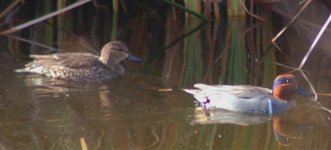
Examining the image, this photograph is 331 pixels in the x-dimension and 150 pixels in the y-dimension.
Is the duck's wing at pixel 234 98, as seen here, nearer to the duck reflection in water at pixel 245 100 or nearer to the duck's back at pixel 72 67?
the duck reflection in water at pixel 245 100

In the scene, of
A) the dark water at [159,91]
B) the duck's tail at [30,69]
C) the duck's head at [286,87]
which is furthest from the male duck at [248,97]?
the duck's tail at [30,69]

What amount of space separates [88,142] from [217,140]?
38.5 inches

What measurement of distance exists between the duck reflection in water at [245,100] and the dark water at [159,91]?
5cm

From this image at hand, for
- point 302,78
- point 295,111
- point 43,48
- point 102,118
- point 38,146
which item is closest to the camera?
point 38,146

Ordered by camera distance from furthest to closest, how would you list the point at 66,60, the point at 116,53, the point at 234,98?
the point at 116,53
the point at 66,60
the point at 234,98

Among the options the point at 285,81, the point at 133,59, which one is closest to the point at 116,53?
the point at 133,59

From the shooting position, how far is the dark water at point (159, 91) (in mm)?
6594

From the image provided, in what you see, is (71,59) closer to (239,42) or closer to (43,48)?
(43,48)

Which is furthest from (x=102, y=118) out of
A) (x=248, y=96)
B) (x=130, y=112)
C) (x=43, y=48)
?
(x=43, y=48)

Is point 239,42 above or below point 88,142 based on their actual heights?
above

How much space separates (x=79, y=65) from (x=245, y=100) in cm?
213

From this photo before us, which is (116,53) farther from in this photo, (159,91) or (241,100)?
(241,100)

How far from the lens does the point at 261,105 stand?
25.2ft

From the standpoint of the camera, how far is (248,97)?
25.1 feet
